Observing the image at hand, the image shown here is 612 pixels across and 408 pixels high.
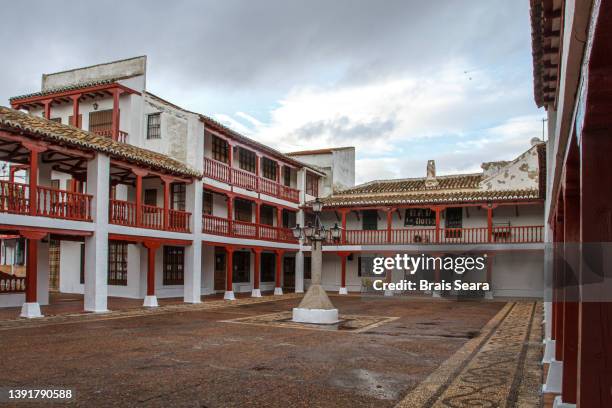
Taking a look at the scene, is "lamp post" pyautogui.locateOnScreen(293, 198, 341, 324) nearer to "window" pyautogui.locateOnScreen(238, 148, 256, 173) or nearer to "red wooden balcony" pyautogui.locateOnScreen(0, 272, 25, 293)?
"red wooden balcony" pyautogui.locateOnScreen(0, 272, 25, 293)

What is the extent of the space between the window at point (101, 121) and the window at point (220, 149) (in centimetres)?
457

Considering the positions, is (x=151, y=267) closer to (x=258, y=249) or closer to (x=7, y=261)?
(x=258, y=249)

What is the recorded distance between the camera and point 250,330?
12.9 metres

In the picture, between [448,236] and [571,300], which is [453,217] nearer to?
[448,236]

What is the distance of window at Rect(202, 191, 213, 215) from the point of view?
23.8m

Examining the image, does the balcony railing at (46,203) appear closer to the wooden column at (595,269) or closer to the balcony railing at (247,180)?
the balcony railing at (247,180)

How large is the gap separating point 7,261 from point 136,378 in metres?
24.1

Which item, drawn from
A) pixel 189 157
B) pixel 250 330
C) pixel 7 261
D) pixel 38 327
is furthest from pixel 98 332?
pixel 7 261

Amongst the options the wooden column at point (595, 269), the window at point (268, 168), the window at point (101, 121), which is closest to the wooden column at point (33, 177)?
the window at point (101, 121)

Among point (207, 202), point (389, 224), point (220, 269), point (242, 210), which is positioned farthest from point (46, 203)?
point (389, 224)

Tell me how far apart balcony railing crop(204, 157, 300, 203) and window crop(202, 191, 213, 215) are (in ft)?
4.09

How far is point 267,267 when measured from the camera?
29938 mm

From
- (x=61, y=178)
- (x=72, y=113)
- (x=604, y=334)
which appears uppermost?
(x=72, y=113)

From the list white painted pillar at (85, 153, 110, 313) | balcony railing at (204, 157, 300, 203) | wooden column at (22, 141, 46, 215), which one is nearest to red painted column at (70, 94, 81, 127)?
balcony railing at (204, 157, 300, 203)
